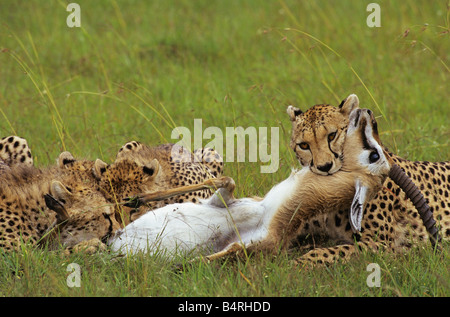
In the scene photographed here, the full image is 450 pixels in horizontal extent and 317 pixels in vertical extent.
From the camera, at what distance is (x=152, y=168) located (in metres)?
5.33

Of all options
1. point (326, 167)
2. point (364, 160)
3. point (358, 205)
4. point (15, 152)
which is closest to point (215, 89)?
point (15, 152)

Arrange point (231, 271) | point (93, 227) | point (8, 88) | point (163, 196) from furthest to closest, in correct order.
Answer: point (8, 88) → point (93, 227) → point (163, 196) → point (231, 271)

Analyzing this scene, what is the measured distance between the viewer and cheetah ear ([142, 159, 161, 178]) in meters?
5.33

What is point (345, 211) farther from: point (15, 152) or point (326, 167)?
point (15, 152)

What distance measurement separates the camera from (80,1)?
11047 mm

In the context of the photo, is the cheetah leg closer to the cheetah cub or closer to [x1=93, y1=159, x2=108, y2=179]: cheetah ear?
the cheetah cub

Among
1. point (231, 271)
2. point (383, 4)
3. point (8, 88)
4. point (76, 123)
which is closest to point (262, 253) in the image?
point (231, 271)

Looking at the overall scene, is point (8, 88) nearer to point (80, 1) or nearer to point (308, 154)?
point (80, 1)

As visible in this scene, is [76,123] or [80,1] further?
[80,1]

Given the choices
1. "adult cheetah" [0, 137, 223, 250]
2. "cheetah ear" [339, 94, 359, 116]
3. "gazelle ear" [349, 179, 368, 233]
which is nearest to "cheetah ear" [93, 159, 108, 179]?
"adult cheetah" [0, 137, 223, 250]

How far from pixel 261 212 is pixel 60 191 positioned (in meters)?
1.35

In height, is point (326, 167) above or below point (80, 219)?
above

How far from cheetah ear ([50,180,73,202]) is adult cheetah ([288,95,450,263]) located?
1.54m

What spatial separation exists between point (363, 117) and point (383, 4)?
6.85m
